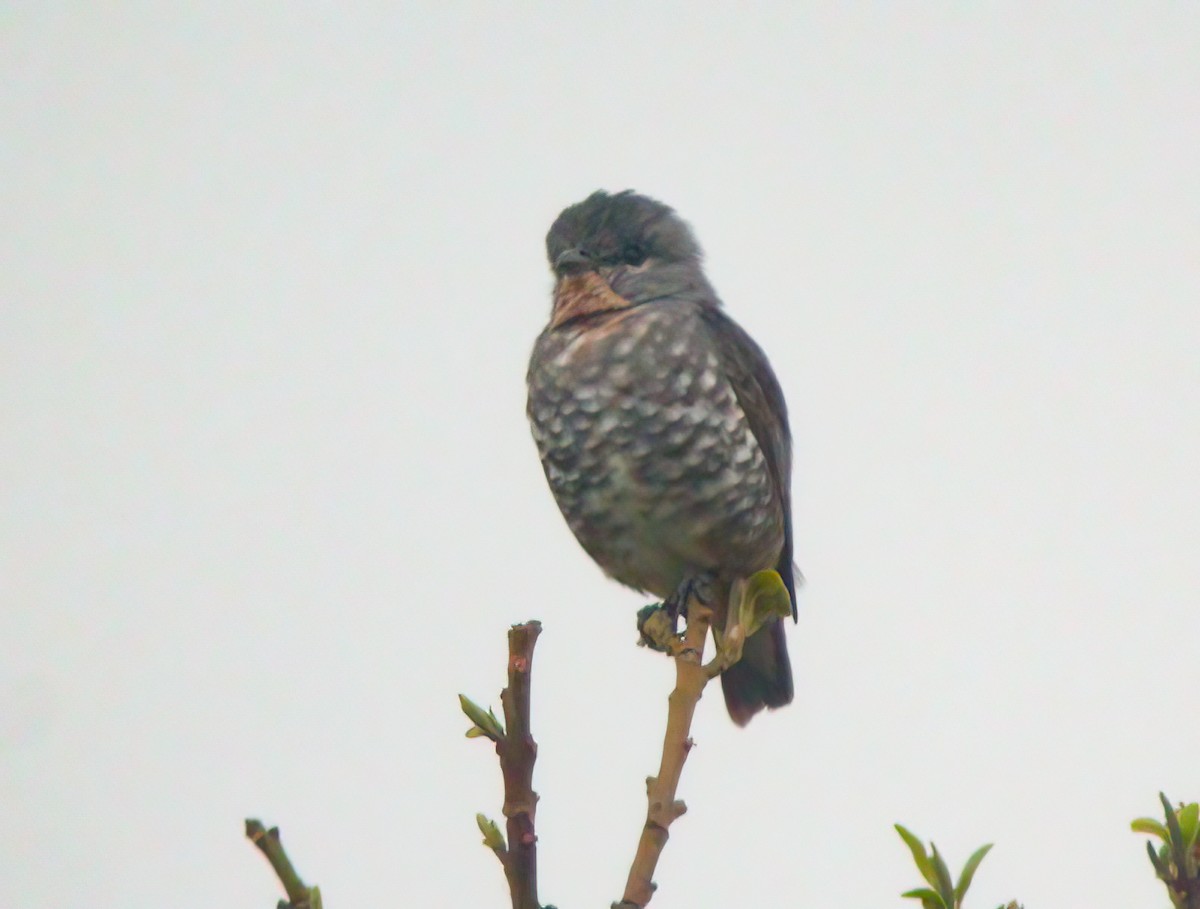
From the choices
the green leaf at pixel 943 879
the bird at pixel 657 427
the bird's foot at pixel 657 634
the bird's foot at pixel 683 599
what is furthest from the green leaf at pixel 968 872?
the bird at pixel 657 427

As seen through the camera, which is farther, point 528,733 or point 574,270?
point 574,270

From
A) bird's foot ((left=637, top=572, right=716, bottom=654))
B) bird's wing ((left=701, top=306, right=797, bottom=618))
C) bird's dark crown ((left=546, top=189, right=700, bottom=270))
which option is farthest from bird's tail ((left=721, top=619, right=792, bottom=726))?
bird's dark crown ((left=546, top=189, right=700, bottom=270))

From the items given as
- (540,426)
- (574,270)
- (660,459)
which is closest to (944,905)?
(660,459)

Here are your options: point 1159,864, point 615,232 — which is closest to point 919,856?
point 1159,864

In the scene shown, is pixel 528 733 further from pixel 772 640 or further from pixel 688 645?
pixel 772 640

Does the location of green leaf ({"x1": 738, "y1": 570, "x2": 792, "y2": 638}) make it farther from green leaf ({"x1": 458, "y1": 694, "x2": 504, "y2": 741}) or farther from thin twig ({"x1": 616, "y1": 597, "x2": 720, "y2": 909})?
green leaf ({"x1": 458, "y1": 694, "x2": 504, "y2": 741})

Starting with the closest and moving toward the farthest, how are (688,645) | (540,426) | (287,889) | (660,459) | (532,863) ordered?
(287,889), (532,863), (688,645), (660,459), (540,426)
